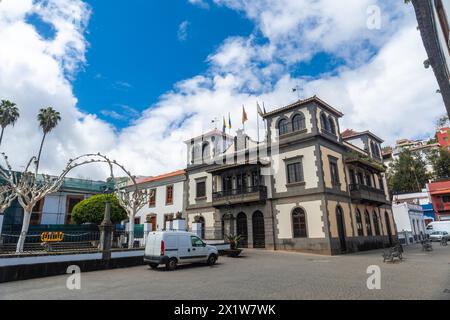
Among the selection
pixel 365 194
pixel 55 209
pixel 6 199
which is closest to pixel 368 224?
pixel 365 194

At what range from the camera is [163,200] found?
36.2 m

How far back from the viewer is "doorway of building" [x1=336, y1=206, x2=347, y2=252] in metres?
23.6

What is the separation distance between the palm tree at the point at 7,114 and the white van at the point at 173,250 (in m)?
33.6

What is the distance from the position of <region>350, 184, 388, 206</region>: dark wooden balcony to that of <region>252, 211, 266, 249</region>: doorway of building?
8.64 metres

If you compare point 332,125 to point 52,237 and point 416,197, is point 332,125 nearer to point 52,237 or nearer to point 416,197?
point 52,237

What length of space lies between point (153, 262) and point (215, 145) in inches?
813

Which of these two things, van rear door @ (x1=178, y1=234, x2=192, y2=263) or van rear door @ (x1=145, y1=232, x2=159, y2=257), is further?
van rear door @ (x1=178, y1=234, x2=192, y2=263)

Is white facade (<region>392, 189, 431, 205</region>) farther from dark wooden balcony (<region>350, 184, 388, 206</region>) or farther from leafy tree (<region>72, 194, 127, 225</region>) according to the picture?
leafy tree (<region>72, 194, 127, 225</region>)

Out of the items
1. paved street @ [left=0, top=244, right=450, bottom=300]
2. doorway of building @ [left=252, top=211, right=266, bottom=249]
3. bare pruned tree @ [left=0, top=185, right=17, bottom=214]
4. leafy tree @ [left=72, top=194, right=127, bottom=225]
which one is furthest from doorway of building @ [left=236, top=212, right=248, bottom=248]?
bare pruned tree @ [left=0, top=185, right=17, bottom=214]

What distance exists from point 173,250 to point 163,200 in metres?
22.2
